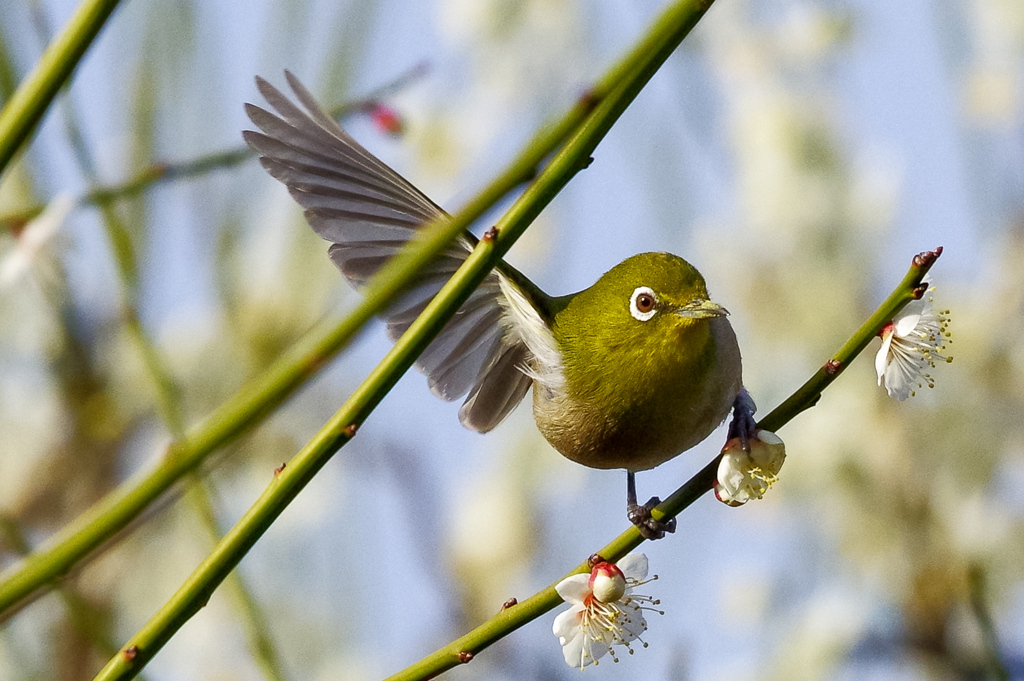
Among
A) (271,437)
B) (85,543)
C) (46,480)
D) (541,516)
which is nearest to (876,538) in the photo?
(541,516)

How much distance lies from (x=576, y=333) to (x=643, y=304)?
105mm

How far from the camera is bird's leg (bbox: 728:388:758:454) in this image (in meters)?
1.23

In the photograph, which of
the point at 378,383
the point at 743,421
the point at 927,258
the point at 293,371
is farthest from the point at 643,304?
the point at 293,371

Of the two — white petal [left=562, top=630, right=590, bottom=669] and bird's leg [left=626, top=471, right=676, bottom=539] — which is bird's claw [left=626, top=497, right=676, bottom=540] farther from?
white petal [left=562, top=630, right=590, bottom=669]

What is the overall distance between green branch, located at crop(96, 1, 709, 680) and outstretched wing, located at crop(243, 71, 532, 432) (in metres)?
0.24

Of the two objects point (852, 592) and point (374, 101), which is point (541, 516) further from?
point (374, 101)

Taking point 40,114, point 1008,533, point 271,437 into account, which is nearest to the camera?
point 40,114

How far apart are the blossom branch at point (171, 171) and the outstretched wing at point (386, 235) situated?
0.15 meters

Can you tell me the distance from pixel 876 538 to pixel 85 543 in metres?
2.38

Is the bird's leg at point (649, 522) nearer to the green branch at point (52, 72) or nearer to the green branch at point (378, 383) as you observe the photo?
the green branch at point (378, 383)

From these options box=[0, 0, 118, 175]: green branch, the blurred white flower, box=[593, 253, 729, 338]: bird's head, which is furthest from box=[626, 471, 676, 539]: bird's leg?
the blurred white flower

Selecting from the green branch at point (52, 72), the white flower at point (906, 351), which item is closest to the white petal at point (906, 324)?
the white flower at point (906, 351)

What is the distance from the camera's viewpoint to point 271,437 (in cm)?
289

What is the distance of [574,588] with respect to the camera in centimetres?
105
